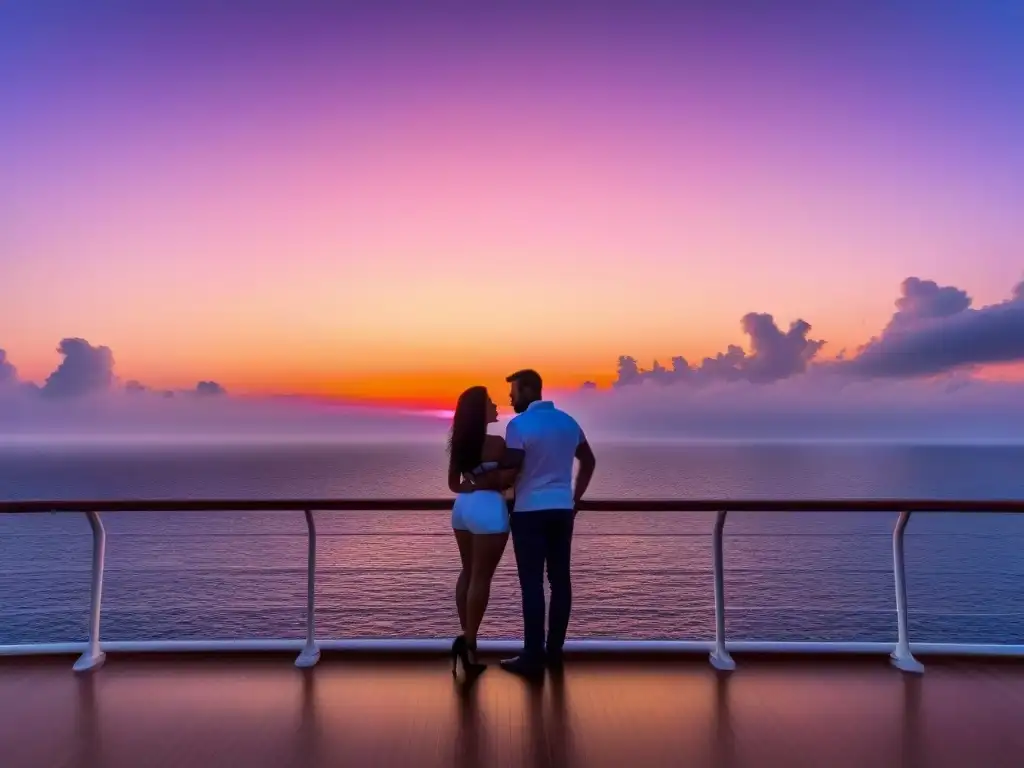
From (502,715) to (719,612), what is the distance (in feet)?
4.38

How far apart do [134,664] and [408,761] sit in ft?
6.24

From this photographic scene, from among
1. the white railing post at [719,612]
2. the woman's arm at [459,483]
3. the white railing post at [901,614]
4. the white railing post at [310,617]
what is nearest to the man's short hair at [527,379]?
the woman's arm at [459,483]

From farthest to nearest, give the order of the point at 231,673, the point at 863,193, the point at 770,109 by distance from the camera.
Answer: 1. the point at 863,193
2. the point at 770,109
3. the point at 231,673

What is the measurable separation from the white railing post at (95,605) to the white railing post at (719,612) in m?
3.07

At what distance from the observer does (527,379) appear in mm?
3275

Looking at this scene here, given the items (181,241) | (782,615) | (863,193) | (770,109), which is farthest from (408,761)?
(782,615)

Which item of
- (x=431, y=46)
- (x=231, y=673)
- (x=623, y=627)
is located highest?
(x=431, y=46)

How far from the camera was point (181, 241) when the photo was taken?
21703 mm

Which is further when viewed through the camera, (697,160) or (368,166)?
(368,166)

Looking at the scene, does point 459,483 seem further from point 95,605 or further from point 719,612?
point 95,605

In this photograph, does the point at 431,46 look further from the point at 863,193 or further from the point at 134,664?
the point at 863,193

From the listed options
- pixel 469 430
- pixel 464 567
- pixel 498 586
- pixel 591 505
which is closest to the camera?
pixel 469 430

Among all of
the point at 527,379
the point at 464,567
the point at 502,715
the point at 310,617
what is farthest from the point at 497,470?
the point at 310,617

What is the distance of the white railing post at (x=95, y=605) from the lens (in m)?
3.49
